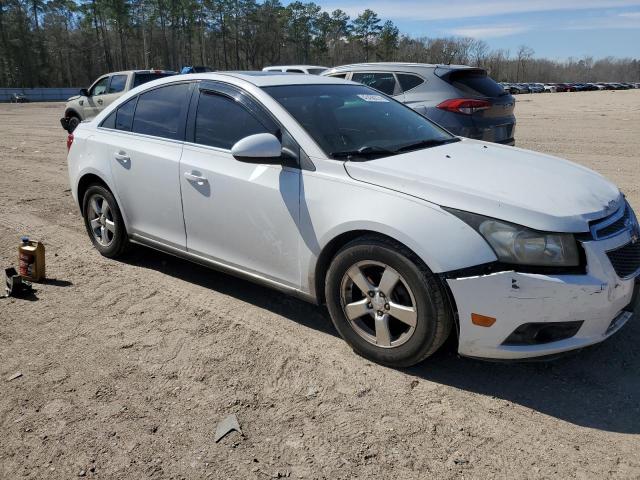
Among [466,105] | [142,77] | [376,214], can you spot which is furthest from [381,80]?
[142,77]

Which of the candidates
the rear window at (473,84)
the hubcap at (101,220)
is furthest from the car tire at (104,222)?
the rear window at (473,84)

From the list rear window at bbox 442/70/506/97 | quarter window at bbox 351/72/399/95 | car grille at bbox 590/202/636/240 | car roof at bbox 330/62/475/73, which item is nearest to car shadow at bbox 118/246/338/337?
car grille at bbox 590/202/636/240

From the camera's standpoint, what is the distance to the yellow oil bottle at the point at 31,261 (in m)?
4.64

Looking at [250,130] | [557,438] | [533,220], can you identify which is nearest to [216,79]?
[250,130]

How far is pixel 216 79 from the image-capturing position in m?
4.22

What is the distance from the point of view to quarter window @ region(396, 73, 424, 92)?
26.3 ft

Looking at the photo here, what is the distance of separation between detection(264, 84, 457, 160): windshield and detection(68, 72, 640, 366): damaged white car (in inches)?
0.6

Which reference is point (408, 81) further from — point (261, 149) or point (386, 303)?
point (386, 303)

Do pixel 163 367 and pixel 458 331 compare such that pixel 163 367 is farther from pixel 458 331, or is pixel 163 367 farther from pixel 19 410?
pixel 458 331

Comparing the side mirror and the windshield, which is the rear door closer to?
the windshield

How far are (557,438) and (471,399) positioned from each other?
475 millimetres

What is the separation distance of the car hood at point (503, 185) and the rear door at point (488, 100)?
372 centimetres

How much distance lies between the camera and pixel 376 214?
3094 millimetres

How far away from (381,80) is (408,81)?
52 cm
